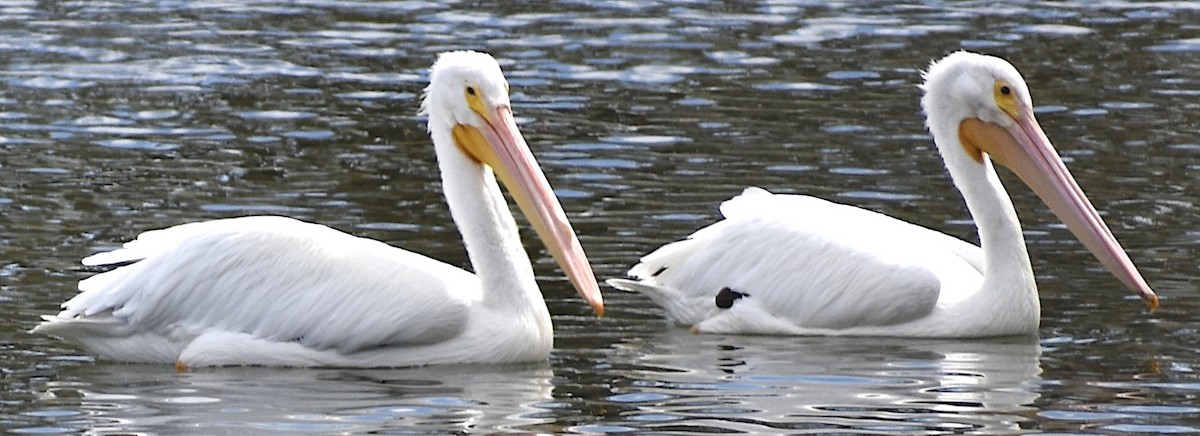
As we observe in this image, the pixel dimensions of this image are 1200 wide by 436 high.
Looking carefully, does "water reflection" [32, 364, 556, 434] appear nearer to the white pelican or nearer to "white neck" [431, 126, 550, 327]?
"white neck" [431, 126, 550, 327]

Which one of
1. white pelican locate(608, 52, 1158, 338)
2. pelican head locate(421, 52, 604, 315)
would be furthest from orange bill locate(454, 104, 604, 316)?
white pelican locate(608, 52, 1158, 338)

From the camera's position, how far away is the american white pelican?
24.2 feet

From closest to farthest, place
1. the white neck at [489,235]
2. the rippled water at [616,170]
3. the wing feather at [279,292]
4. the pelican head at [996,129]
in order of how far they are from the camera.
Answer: the rippled water at [616,170], the wing feather at [279,292], the white neck at [489,235], the pelican head at [996,129]

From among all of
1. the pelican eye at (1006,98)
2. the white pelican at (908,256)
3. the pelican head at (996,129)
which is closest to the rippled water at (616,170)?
the white pelican at (908,256)

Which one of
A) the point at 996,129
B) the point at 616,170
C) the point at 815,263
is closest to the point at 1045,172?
the point at 996,129

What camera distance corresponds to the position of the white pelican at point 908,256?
26.4 feet

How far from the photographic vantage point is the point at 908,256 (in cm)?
809

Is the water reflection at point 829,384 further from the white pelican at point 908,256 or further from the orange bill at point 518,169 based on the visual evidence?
the orange bill at point 518,169

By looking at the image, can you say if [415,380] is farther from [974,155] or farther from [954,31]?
[954,31]

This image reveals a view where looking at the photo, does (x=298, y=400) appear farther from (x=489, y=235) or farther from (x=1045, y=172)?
(x=1045, y=172)

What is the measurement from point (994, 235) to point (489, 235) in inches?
69.2

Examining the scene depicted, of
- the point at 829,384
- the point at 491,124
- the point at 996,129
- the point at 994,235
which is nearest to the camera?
the point at 829,384

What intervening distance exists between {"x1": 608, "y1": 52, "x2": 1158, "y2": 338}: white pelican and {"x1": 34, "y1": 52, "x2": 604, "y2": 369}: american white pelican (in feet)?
3.09

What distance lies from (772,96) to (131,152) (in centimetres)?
351
